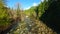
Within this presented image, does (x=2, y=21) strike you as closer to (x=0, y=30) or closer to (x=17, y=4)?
(x=0, y=30)

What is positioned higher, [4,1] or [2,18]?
[4,1]

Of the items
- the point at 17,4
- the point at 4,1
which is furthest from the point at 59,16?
the point at 17,4

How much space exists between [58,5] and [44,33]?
44.9ft

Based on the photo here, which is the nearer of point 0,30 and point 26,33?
point 26,33

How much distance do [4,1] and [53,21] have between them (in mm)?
8791

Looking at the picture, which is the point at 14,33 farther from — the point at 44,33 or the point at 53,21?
the point at 53,21

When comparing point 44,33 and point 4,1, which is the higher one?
point 4,1

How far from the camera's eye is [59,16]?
83.9 ft

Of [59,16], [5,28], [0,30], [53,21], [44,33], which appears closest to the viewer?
[44,33]

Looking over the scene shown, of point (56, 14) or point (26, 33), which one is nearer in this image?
point (26, 33)

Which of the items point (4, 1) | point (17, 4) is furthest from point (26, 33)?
point (17, 4)

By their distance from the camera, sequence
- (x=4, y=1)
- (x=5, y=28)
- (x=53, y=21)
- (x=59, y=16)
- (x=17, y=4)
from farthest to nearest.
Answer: (x=17, y=4) < (x=53, y=21) < (x=59, y=16) < (x=4, y=1) < (x=5, y=28)

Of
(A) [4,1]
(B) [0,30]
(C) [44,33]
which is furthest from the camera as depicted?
(A) [4,1]

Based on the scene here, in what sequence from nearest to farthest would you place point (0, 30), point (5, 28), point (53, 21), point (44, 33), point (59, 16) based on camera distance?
point (44, 33)
point (0, 30)
point (5, 28)
point (59, 16)
point (53, 21)
